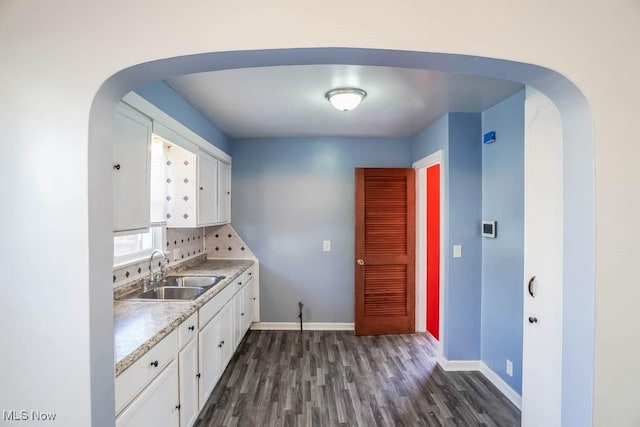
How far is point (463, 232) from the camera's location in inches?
114

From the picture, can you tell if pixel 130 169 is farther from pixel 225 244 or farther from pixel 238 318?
pixel 225 244

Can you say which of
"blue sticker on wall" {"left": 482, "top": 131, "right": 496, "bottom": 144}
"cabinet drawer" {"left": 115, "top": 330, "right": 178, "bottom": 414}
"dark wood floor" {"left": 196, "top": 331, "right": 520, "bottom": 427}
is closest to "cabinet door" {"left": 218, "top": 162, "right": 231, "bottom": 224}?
"dark wood floor" {"left": 196, "top": 331, "right": 520, "bottom": 427}

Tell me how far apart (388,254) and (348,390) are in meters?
1.65

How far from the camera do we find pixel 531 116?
174 cm

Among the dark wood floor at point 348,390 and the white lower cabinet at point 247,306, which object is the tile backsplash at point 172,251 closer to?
the white lower cabinet at point 247,306

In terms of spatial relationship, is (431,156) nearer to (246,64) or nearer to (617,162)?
(617,162)

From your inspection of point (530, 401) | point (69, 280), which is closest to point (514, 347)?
point (530, 401)

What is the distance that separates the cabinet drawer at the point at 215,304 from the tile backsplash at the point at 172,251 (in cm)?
65

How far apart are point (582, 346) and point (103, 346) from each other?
5.82 ft

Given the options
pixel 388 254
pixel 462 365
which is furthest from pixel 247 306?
pixel 462 365

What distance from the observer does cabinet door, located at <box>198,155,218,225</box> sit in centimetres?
289

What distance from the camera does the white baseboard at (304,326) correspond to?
12.8ft

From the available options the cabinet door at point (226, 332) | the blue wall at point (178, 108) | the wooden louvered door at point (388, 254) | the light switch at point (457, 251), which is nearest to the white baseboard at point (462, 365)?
the wooden louvered door at point (388, 254)

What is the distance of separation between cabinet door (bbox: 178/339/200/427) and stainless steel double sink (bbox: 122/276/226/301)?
41 centimetres
